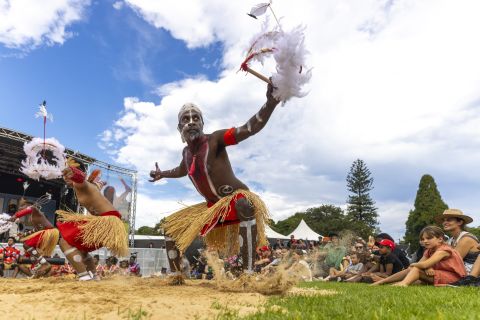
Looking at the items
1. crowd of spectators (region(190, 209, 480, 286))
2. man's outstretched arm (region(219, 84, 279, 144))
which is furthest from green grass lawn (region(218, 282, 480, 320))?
man's outstretched arm (region(219, 84, 279, 144))

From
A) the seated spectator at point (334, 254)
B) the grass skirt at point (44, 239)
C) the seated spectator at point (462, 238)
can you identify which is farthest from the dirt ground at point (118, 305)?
the seated spectator at point (334, 254)

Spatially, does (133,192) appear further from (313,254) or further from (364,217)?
(364,217)

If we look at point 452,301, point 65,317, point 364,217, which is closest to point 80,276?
point 65,317

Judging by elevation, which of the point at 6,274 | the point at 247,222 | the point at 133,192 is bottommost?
the point at 6,274

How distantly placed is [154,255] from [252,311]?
1289 cm

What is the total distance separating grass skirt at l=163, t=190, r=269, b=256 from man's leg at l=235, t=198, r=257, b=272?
0.08 meters

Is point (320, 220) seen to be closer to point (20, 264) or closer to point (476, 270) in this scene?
point (20, 264)

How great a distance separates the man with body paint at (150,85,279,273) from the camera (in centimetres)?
408

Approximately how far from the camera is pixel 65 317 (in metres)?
2.31

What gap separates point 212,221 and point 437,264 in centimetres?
287

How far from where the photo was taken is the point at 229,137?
4316mm

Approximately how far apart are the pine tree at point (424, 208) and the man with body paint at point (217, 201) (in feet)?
103

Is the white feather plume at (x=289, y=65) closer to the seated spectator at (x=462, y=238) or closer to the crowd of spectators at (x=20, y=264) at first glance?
the seated spectator at (x=462, y=238)

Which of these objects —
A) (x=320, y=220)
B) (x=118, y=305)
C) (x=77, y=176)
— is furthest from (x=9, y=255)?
(x=320, y=220)
